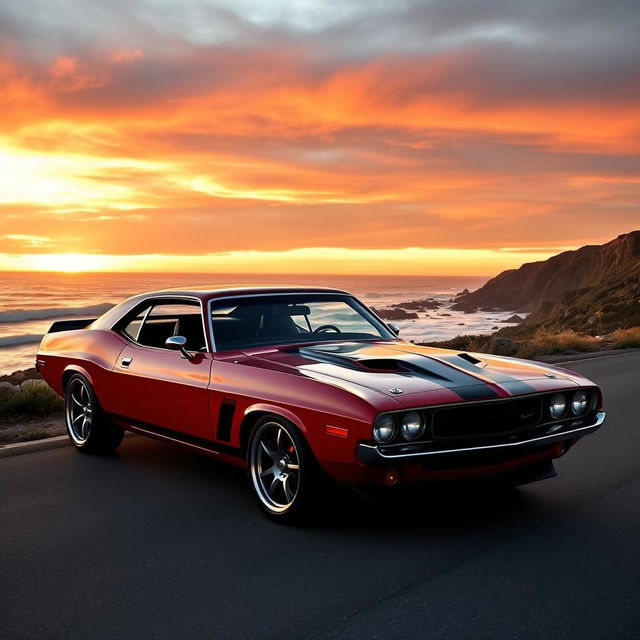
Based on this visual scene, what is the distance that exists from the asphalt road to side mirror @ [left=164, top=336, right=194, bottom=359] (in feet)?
3.26

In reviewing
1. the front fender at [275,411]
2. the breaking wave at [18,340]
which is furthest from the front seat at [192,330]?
the breaking wave at [18,340]

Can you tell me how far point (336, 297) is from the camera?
704 cm

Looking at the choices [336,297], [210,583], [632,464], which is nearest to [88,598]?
[210,583]

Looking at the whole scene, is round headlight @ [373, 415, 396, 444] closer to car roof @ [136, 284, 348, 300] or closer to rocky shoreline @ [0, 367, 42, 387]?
car roof @ [136, 284, 348, 300]

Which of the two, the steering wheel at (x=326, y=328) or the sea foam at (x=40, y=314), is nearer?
the steering wheel at (x=326, y=328)

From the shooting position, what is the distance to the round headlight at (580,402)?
18.0 feet

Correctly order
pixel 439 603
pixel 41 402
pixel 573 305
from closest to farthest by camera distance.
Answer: pixel 439 603 → pixel 41 402 → pixel 573 305

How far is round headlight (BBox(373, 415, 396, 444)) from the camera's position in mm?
4590

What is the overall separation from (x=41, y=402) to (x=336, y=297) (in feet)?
14.6

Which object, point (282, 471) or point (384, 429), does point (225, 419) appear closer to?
point (282, 471)

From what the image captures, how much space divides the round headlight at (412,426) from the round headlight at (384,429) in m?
0.06

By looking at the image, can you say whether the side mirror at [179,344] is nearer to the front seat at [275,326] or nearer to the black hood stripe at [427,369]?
the front seat at [275,326]

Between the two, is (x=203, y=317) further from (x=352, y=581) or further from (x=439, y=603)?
(x=439, y=603)

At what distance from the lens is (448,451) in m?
4.72
